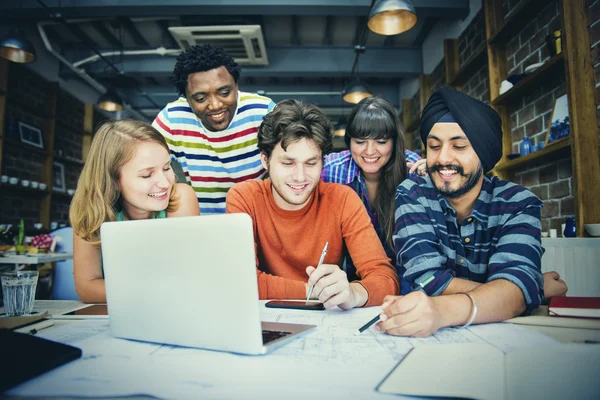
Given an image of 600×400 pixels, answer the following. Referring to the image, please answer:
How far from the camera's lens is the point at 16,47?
3.78 meters

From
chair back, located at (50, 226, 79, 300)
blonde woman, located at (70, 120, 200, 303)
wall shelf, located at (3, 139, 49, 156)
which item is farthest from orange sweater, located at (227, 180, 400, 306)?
wall shelf, located at (3, 139, 49, 156)

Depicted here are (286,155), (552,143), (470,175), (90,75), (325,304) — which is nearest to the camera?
(325,304)

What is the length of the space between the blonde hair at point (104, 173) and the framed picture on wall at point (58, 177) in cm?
512

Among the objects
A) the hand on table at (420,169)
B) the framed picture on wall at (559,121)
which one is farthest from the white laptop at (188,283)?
the framed picture on wall at (559,121)

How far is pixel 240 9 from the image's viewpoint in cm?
430

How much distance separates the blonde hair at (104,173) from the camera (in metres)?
1.44

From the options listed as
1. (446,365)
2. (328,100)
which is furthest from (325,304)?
(328,100)

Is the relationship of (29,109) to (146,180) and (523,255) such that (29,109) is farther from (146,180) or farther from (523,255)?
(523,255)

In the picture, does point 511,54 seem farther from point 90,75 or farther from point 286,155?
point 90,75

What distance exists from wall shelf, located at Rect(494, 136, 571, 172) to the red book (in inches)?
67.3

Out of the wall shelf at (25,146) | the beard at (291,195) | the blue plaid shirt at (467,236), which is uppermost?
the wall shelf at (25,146)

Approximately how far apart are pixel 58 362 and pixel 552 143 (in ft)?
9.53

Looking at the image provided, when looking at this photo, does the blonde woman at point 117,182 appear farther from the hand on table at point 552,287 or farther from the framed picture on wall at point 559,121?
the framed picture on wall at point 559,121

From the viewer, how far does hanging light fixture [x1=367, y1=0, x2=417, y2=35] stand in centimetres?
303
